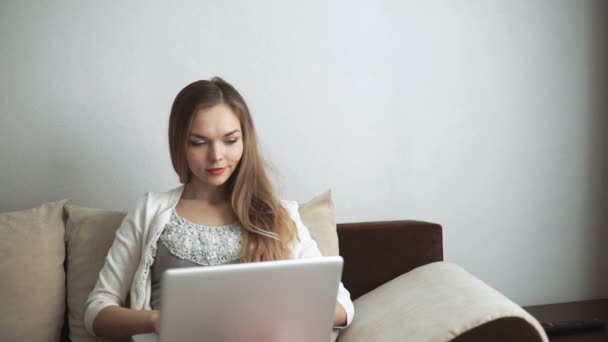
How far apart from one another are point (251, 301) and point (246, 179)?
587mm

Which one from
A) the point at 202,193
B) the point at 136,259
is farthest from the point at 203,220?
the point at 136,259

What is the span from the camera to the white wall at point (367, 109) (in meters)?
1.85

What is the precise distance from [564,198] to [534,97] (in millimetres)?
444

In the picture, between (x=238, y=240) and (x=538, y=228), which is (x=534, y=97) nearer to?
(x=538, y=228)

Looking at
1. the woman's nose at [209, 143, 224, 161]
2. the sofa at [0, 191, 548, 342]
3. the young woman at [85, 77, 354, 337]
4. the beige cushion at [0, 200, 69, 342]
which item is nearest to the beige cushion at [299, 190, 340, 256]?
the sofa at [0, 191, 548, 342]

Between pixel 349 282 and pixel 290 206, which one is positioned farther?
pixel 349 282

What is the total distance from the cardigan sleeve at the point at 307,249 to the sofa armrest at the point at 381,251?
7.0 inches

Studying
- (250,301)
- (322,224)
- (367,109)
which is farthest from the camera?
(367,109)

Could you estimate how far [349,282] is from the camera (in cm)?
183

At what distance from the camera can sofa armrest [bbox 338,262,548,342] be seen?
136cm

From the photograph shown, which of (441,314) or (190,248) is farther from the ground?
(190,248)

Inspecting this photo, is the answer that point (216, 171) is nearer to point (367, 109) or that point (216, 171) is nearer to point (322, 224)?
point (322, 224)

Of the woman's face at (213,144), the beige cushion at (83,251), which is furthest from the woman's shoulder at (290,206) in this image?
the beige cushion at (83,251)

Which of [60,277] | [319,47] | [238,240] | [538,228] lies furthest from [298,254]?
[538,228]
